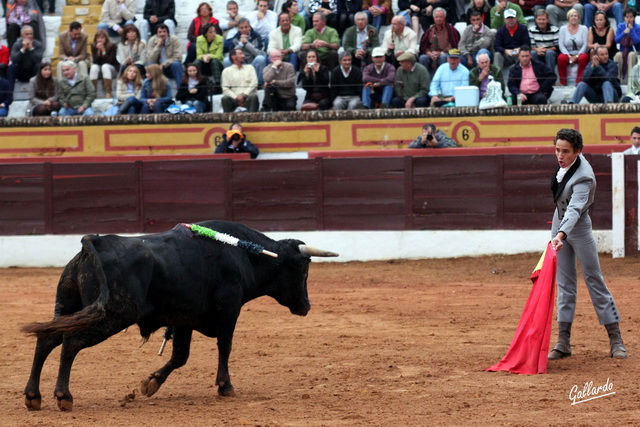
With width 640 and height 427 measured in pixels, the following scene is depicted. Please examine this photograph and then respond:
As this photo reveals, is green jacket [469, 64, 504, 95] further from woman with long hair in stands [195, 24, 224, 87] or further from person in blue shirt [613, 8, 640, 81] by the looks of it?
woman with long hair in stands [195, 24, 224, 87]

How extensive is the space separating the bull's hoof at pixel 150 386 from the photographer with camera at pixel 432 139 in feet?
28.4

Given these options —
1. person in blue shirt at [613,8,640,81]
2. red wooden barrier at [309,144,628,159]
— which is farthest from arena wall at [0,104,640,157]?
person in blue shirt at [613,8,640,81]

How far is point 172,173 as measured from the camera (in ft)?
49.3

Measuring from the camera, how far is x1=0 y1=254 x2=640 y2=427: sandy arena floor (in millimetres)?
5750

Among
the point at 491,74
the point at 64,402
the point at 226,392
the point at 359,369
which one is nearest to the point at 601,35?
the point at 491,74

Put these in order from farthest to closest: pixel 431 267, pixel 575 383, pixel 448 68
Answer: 1. pixel 448 68
2. pixel 431 267
3. pixel 575 383

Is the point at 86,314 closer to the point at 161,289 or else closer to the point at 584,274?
the point at 161,289

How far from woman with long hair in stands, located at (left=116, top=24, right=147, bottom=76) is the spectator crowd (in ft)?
0.05

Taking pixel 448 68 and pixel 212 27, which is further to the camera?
pixel 212 27

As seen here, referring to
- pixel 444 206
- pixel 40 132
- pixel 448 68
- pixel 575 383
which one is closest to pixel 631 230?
pixel 444 206

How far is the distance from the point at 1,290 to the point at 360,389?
23.2 feet

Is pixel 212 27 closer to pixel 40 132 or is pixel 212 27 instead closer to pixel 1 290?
pixel 40 132

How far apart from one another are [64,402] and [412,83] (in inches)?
391

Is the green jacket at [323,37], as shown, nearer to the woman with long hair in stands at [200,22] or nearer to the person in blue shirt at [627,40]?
the woman with long hair in stands at [200,22]
